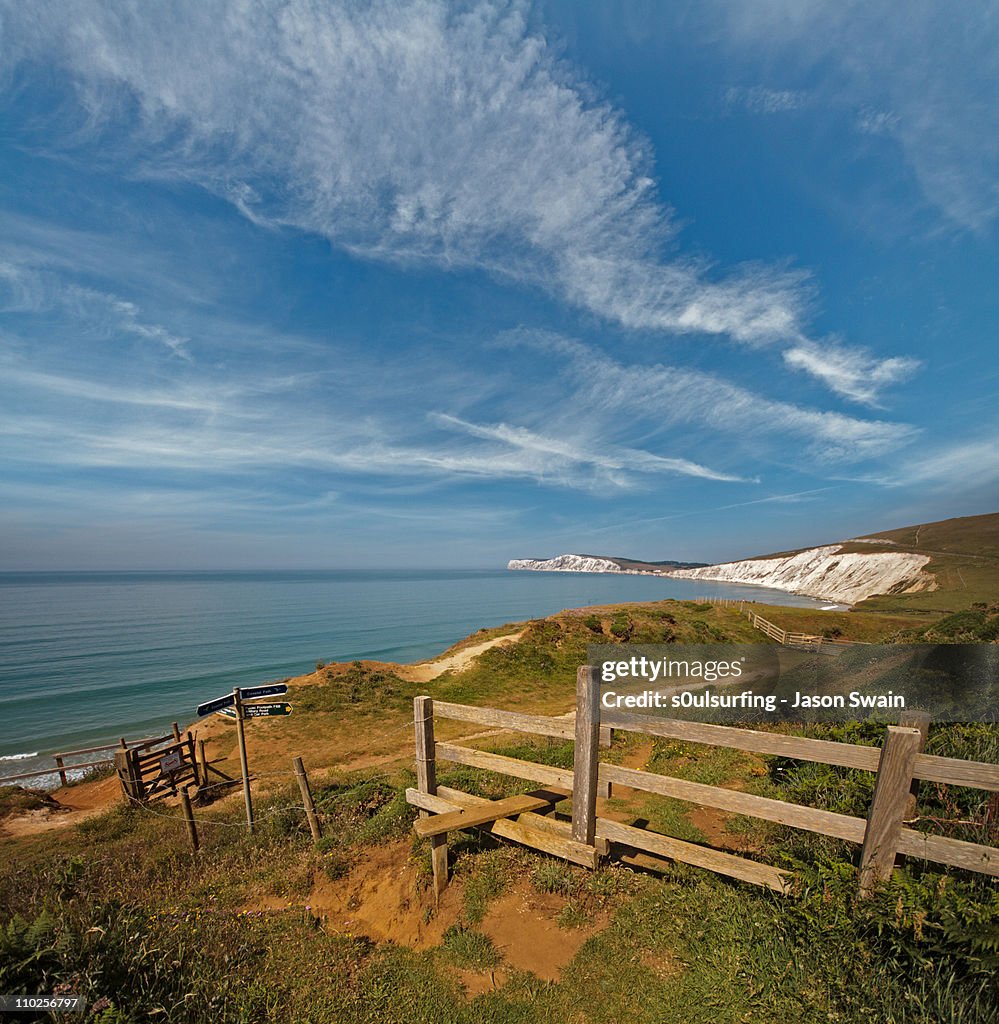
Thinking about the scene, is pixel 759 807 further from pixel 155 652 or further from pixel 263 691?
pixel 155 652

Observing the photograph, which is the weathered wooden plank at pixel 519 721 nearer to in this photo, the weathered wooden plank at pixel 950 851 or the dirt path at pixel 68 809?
the weathered wooden plank at pixel 950 851

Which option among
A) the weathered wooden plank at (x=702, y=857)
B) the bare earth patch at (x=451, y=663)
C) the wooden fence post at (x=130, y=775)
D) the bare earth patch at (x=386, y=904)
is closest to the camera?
the weathered wooden plank at (x=702, y=857)

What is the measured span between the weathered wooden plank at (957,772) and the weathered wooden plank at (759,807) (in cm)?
62

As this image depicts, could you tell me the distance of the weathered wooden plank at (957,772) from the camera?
129 inches

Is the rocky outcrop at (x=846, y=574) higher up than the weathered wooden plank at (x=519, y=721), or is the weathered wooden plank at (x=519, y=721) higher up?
the weathered wooden plank at (x=519, y=721)

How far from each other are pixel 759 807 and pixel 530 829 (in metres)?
2.53

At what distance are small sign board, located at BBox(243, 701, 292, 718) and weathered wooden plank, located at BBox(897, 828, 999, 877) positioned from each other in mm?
8035

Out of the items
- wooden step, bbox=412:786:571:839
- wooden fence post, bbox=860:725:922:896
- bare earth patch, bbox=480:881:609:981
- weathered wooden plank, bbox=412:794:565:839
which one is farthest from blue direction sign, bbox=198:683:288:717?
wooden fence post, bbox=860:725:922:896

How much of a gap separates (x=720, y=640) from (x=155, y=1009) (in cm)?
3435

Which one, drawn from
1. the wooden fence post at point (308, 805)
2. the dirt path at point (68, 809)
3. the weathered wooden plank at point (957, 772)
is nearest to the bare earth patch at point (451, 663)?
A: the dirt path at point (68, 809)

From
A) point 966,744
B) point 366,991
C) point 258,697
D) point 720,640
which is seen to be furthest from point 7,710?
point 720,640

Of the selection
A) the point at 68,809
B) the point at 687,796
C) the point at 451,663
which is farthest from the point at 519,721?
the point at 451,663

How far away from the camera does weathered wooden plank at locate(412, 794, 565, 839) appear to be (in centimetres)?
521

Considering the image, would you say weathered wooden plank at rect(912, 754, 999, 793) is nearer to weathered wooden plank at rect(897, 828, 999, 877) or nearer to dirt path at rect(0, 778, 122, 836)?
weathered wooden plank at rect(897, 828, 999, 877)
